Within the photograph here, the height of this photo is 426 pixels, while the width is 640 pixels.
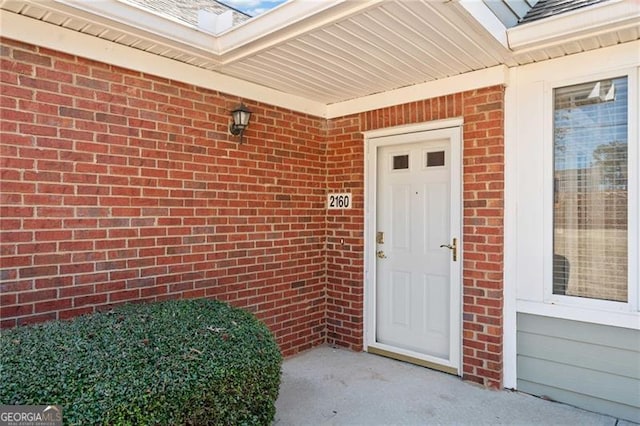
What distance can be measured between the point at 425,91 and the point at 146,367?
10.4 feet

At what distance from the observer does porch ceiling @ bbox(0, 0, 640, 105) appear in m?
2.54

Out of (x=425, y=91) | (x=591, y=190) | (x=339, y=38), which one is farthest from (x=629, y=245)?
(x=339, y=38)

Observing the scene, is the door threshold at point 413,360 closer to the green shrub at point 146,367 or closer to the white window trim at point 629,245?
the white window trim at point 629,245

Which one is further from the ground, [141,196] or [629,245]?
[141,196]

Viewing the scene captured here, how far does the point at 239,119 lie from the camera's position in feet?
12.0

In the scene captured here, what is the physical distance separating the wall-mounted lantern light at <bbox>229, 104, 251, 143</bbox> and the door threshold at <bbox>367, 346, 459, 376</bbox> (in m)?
2.58

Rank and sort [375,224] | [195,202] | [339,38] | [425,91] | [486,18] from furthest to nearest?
[375,224] < [425,91] < [195,202] < [339,38] < [486,18]

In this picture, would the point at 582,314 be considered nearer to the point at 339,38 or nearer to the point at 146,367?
the point at 339,38

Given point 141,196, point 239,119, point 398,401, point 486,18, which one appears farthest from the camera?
point 239,119

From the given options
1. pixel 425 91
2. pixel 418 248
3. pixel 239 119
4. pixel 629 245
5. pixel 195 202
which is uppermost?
pixel 425 91

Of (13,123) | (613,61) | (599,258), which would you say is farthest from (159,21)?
(599,258)

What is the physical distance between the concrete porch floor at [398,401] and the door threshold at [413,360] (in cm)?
5

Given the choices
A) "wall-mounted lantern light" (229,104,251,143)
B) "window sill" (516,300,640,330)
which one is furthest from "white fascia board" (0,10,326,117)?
"window sill" (516,300,640,330)

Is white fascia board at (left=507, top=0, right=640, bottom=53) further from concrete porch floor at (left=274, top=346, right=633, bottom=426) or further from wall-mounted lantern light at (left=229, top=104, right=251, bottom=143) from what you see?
concrete porch floor at (left=274, top=346, right=633, bottom=426)
